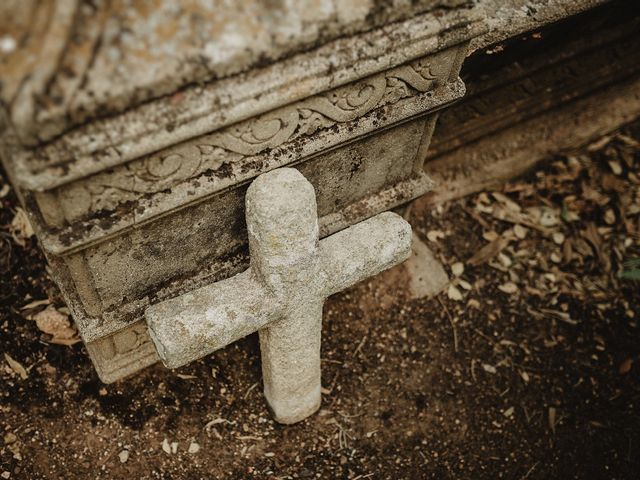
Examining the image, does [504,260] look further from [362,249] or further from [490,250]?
[362,249]

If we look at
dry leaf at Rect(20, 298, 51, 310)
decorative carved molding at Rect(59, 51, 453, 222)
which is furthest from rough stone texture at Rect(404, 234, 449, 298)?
dry leaf at Rect(20, 298, 51, 310)

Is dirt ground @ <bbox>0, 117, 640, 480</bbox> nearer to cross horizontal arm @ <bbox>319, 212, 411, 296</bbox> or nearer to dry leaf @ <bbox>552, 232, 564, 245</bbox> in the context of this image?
dry leaf @ <bbox>552, 232, 564, 245</bbox>

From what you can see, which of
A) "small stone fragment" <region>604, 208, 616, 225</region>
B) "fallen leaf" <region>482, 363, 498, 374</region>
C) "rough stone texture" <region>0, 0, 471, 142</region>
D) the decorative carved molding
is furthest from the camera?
"small stone fragment" <region>604, 208, 616, 225</region>

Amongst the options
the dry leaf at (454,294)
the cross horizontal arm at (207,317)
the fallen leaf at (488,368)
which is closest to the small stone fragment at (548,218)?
the dry leaf at (454,294)

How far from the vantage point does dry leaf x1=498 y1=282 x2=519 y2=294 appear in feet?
10.3

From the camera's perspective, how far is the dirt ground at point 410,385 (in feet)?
7.97

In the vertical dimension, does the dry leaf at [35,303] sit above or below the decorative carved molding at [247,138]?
below

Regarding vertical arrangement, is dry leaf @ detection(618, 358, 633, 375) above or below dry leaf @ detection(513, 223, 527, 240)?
below

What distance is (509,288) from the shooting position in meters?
3.15

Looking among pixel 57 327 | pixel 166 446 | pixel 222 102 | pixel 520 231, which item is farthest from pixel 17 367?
pixel 520 231

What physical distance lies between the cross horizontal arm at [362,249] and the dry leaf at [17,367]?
1405 mm

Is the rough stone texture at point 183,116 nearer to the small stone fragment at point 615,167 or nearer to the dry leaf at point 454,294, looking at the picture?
the dry leaf at point 454,294

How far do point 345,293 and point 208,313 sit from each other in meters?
1.21

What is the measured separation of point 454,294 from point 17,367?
6.82ft
